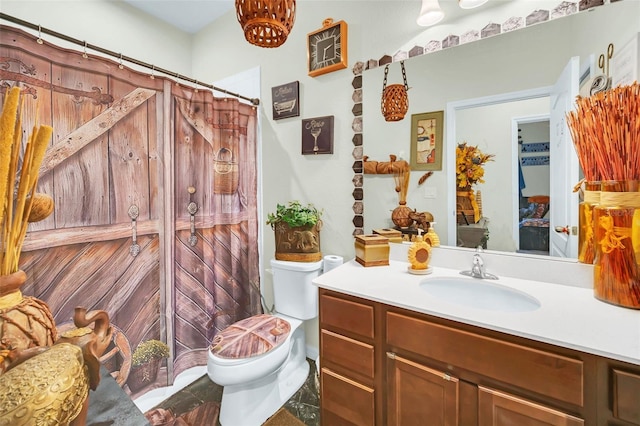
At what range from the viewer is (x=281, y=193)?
7.05 feet

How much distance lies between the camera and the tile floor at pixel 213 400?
1.58 metres

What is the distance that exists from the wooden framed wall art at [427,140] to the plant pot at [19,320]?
60.2 inches

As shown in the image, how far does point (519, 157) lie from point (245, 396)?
184cm

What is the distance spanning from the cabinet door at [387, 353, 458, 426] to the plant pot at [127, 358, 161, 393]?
1428 mm

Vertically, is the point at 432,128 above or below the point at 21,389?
above

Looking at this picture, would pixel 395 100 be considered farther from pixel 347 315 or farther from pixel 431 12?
pixel 347 315

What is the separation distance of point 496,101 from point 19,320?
177cm

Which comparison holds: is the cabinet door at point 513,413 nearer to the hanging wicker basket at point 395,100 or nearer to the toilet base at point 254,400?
the toilet base at point 254,400

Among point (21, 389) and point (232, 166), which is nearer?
point (21, 389)

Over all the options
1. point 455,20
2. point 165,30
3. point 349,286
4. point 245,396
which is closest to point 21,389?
point 349,286

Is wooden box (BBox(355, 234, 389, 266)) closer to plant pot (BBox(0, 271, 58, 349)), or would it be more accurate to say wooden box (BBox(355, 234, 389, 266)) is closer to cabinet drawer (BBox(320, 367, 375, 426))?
cabinet drawer (BBox(320, 367, 375, 426))

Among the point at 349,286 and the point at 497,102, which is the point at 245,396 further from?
the point at 497,102

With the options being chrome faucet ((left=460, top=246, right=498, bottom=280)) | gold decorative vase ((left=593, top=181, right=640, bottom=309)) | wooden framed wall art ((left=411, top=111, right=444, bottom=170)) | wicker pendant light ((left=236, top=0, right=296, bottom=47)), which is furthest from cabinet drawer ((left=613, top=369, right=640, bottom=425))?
wicker pendant light ((left=236, top=0, right=296, bottom=47))

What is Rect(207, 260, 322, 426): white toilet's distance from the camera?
1.41 meters
